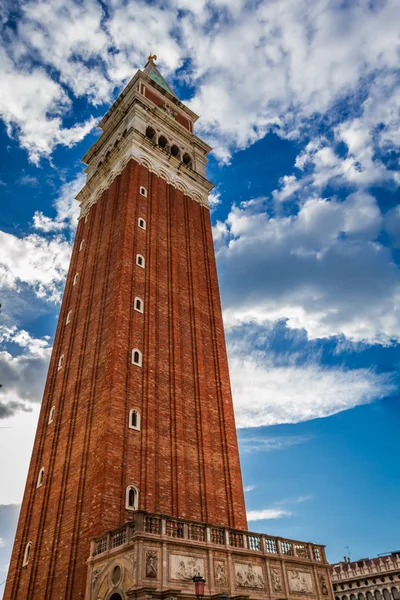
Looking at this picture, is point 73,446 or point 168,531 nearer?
point 168,531

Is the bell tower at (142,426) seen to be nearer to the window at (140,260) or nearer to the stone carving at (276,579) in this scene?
the stone carving at (276,579)

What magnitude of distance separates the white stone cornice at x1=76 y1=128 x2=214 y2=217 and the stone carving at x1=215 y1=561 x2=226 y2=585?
2932cm

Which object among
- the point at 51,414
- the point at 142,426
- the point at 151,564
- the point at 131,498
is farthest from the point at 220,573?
the point at 51,414

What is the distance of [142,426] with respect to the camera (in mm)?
24453

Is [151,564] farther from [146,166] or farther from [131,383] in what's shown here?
[146,166]

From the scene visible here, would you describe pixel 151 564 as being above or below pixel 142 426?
below

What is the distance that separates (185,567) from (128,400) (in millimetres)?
9608

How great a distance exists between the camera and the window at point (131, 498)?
2142 centimetres

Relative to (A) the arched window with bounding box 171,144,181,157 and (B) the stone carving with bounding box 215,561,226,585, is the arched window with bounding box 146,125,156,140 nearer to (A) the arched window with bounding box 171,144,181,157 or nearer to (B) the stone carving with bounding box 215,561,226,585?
(A) the arched window with bounding box 171,144,181,157

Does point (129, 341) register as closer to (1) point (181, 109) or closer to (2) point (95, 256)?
(2) point (95, 256)

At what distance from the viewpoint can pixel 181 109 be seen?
49156 mm

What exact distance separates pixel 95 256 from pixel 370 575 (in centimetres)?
4130

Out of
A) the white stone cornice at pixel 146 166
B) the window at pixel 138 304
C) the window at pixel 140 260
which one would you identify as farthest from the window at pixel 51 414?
the white stone cornice at pixel 146 166

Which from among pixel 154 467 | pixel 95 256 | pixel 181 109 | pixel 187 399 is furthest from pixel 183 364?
pixel 181 109
